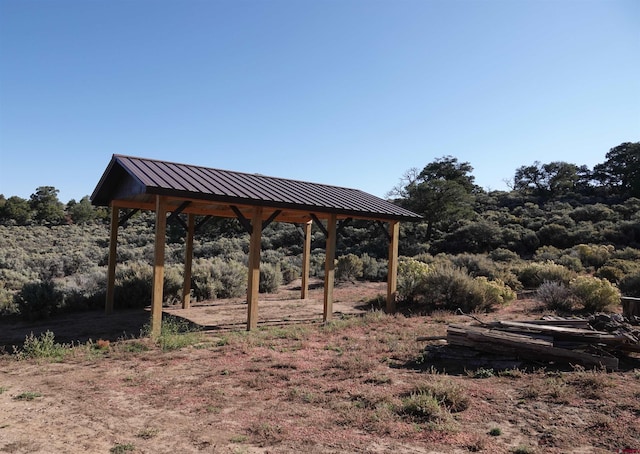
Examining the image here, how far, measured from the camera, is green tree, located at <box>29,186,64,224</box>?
41312mm

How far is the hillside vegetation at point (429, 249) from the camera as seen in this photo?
450 inches

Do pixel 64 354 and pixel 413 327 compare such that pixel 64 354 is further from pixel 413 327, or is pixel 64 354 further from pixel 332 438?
pixel 413 327

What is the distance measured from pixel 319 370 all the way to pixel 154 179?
14.9 ft

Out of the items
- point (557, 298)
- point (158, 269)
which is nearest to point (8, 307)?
point (158, 269)

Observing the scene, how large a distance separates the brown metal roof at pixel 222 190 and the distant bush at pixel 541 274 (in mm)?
5834

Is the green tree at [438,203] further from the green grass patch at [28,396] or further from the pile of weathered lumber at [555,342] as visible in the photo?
the green grass patch at [28,396]

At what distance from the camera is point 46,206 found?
1642 inches

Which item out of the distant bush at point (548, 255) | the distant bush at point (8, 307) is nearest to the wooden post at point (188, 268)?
the distant bush at point (8, 307)

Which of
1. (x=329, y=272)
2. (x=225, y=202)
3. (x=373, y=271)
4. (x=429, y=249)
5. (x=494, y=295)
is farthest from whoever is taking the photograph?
(x=429, y=249)

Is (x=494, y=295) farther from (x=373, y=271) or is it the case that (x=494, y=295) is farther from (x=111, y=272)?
(x=111, y=272)

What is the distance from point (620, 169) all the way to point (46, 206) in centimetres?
5922

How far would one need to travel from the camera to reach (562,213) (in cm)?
3359

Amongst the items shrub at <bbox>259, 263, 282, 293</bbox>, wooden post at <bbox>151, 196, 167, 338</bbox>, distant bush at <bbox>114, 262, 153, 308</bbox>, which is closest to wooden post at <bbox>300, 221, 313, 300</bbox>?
shrub at <bbox>259, 263, 282, 293</bbox>

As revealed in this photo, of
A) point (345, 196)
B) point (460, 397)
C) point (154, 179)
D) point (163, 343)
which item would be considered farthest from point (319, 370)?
point (345, 196)
